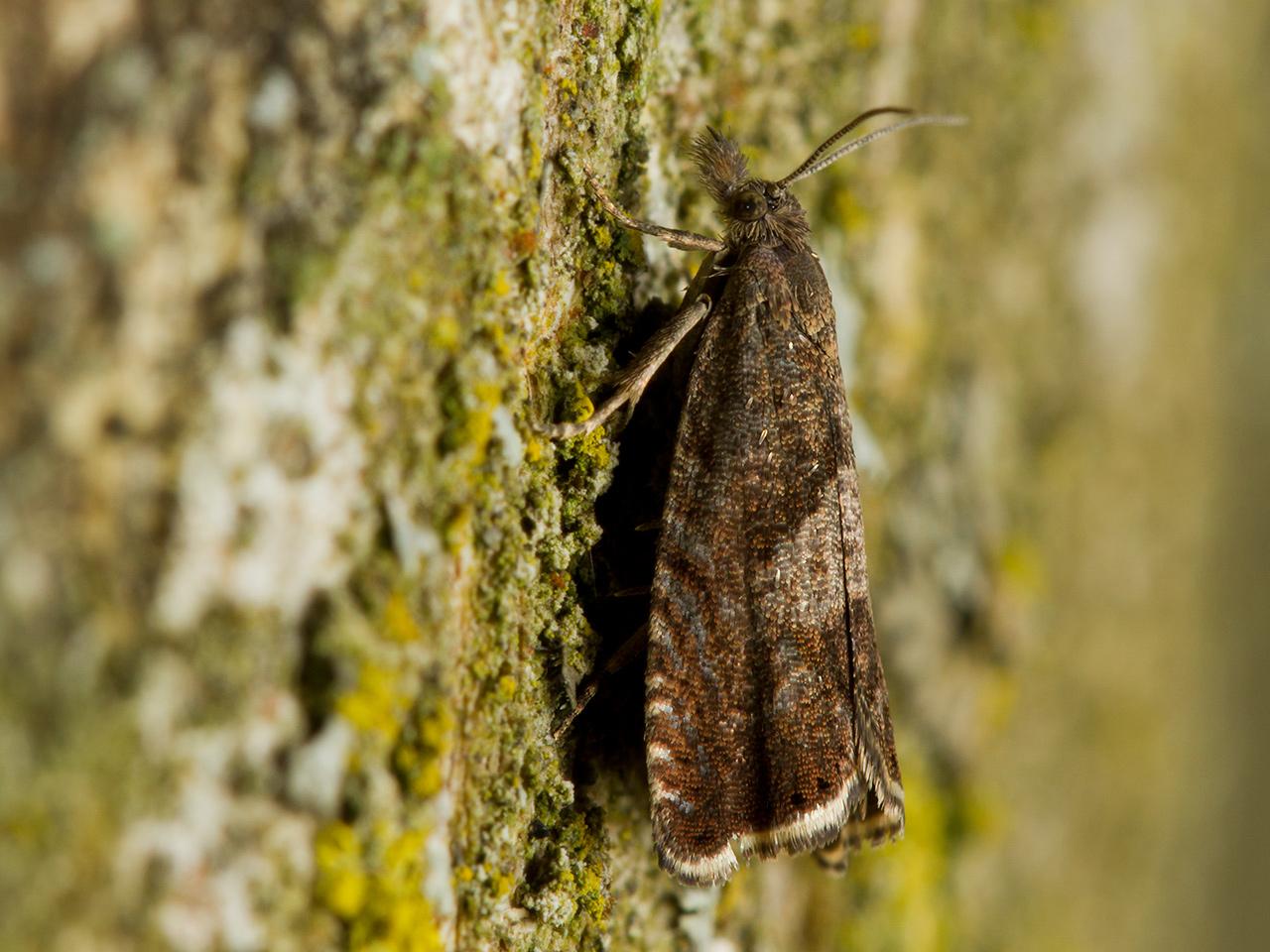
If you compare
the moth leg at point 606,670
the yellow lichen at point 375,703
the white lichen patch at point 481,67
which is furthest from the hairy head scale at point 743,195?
the yellow lichen at point 375,703

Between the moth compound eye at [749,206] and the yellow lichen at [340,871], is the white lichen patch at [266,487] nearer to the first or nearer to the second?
the yellow lichen at [340,871]

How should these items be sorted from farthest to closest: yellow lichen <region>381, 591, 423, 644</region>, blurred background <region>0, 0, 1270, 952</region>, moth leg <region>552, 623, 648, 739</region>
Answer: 1. moth leg <region>552, 623, 648, 739</region>
2. yellow lichen <region>381, 591, 423, 644</region>
3. blurred background <region>0, 0, 1270, 952</region>

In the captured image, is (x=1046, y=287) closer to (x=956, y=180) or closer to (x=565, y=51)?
(x=956, y=180)

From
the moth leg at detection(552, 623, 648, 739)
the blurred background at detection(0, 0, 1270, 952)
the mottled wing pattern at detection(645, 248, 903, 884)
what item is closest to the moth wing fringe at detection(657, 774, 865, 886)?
the mottled wing pattern at detection(645, 248, 903, 884)

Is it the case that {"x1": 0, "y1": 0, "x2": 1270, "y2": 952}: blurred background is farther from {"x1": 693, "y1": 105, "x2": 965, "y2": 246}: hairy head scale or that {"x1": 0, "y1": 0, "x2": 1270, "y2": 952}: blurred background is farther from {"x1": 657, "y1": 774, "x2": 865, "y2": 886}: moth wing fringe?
{"x1": 657, "y1": 774, "x2": 865, "y2": 886}: moth wing fringe

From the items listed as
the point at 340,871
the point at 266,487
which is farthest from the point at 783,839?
the point at 266,487

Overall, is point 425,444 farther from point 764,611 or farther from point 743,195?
point 743,195
